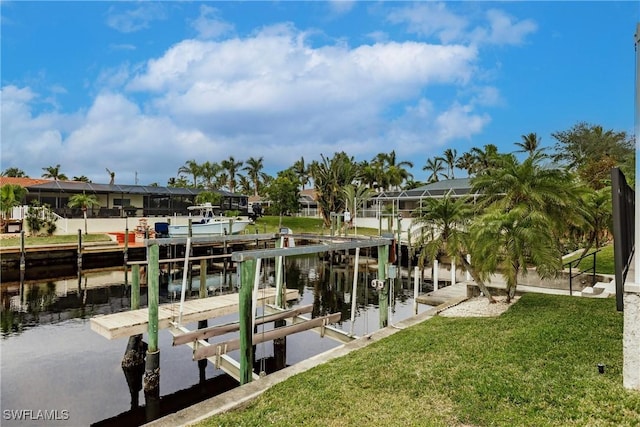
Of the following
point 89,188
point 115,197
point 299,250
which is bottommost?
point 299,250

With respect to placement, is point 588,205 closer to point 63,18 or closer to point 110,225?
point 63,18

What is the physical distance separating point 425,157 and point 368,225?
97.3ft

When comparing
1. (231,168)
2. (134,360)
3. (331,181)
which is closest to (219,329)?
(134,360)

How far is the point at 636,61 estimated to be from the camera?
4352 millimetres

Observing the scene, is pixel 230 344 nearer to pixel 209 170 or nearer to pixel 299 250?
pixel 299 250

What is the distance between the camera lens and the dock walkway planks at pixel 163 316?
755 cm

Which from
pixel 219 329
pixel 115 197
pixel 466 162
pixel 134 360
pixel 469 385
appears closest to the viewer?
pixel 469 385

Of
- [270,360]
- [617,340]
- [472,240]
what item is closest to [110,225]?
[270,360]

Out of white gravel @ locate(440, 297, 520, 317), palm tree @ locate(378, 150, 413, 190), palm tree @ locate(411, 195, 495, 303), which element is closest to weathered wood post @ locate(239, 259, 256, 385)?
white gravel @ locate(440, 297, 520, 317)

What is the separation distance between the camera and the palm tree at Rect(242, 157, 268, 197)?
74.9 meters

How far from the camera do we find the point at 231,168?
72.8m

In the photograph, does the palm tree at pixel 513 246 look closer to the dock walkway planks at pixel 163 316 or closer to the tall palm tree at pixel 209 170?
the dock walkway planks at pixel 163 316

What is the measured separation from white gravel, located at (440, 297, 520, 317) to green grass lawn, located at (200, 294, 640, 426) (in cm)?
209

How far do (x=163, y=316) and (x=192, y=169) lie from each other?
6487 centimetres
